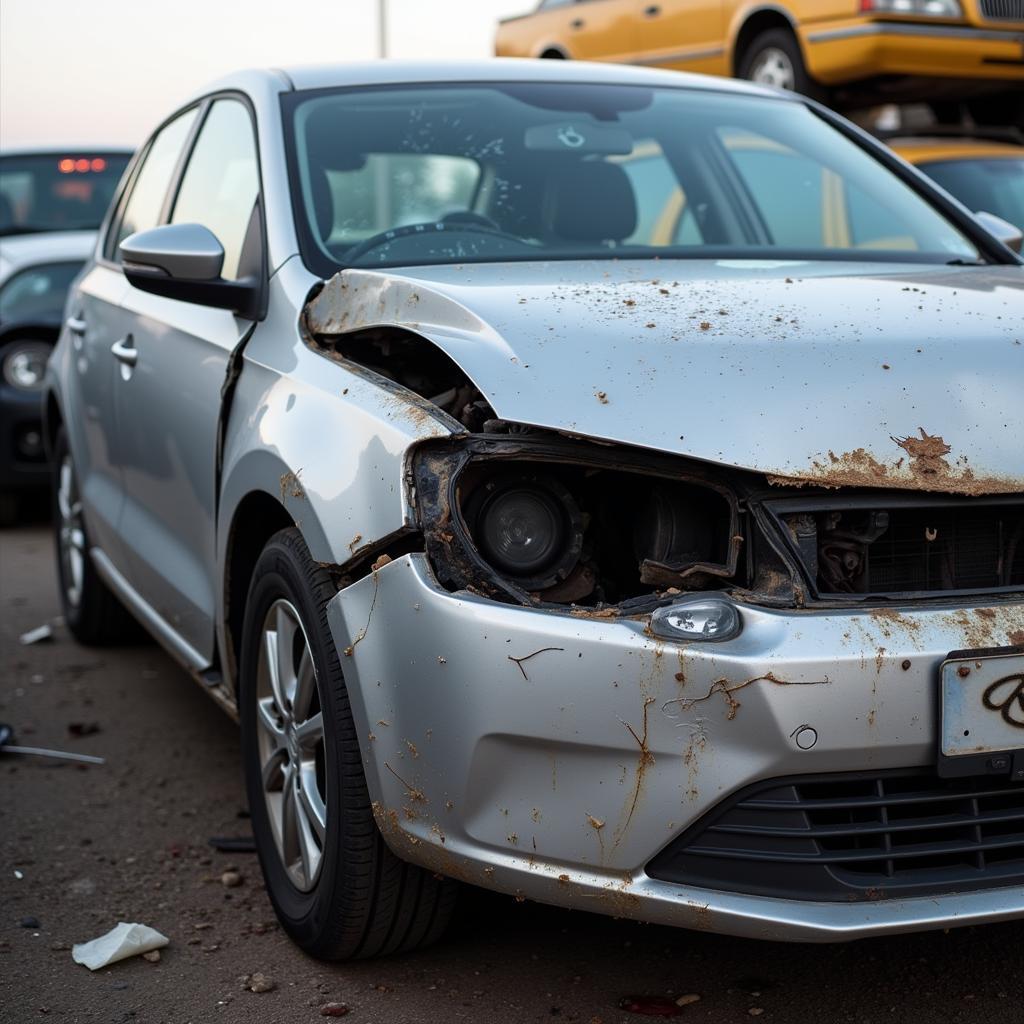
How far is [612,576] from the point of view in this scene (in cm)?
249

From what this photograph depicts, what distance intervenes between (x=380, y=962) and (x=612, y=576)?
33.2 inches

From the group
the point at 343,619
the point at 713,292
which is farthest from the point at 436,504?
the point at 713,292

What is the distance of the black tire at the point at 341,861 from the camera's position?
99.8 inches

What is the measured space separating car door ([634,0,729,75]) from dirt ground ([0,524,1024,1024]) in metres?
7.30

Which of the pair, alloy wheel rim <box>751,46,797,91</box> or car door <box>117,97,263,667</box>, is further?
alloy wheel rim <box>751,46,797,91</box>

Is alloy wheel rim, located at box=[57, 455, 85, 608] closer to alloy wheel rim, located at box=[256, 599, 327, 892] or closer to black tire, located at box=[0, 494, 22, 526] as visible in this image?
alloy wheel rim, located at box=[256, 599, 327, 892]

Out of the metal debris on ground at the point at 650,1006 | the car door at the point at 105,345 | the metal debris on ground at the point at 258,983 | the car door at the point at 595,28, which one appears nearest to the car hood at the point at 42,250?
the car door at the point at 105,345

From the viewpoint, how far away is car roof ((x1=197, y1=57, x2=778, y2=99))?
3.73m

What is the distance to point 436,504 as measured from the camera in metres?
2.37

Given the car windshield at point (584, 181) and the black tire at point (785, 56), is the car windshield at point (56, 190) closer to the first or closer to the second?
the black tire at point (785, 56)

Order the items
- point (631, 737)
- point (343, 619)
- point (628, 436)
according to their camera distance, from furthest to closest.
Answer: point (343, 619) → point (628, 436) → point (631, 737)

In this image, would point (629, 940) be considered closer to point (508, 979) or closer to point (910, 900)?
point (508, 979)

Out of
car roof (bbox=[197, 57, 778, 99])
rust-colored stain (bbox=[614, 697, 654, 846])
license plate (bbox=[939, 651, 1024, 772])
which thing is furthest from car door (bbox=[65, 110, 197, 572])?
license plate (bbox=[939, 651, 1024, 772])

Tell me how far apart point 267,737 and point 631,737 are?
Answer: 1.09 metres
